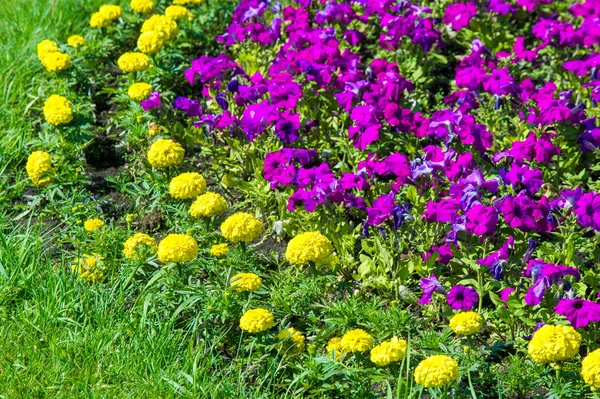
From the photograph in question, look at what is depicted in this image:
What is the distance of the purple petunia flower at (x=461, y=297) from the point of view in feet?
12.2

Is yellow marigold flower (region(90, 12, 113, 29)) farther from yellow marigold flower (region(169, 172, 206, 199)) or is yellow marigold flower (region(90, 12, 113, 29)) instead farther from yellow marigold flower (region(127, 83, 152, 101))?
yellow marigold flower (region(169, 172, 206, 199))

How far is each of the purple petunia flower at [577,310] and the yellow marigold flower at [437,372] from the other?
506 mm

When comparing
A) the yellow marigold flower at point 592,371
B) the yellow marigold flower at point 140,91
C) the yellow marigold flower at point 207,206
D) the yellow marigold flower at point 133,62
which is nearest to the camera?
the yellow marigold flower at point 592,371

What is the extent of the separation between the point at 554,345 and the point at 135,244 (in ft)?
6.07

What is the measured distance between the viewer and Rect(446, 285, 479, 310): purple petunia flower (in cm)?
371

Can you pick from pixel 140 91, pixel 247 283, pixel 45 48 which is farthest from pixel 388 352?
pixel 45 48

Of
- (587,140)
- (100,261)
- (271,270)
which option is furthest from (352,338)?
(587,140)

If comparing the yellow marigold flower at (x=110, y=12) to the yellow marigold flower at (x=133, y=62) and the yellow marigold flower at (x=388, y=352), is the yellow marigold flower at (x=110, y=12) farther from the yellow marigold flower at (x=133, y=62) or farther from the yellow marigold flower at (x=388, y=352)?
the yellow marigold flower at (x=388, y=352)

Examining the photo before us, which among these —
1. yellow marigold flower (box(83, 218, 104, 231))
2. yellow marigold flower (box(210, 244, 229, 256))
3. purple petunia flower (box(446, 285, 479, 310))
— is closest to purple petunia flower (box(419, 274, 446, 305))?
purple petunia flower (box(446, 285, 479, 310))

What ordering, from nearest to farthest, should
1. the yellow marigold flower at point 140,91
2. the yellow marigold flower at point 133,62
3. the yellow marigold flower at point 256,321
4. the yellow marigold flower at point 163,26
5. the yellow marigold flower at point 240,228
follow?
the yellow marigold flower at point 256,321
the yellow marigold flower at point 240,228
the yellow marigold flower at point 140,91
the yellow marigold flower at point 133,62
the yellow marigold flower at point 163,26

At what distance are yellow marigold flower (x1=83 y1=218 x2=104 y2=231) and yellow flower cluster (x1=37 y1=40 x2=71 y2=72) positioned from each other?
1.36 m

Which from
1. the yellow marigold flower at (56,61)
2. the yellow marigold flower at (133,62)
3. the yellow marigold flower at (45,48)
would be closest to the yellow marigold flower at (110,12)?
the yellow marigold flower at (45,48)

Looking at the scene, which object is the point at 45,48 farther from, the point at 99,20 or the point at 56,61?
the point at 99,20

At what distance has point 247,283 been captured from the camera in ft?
12.5
